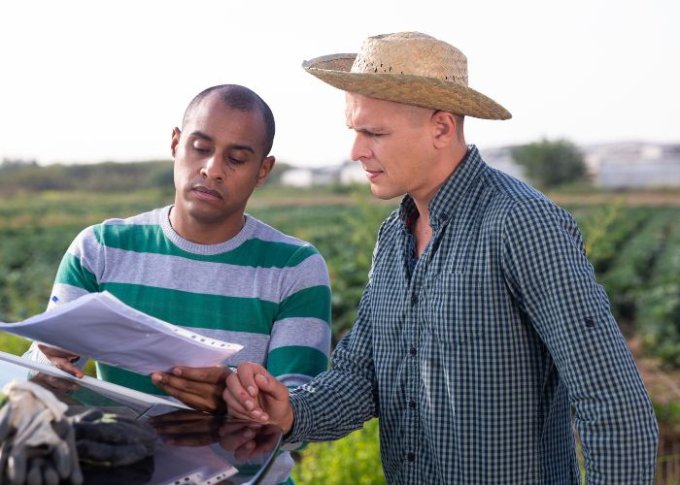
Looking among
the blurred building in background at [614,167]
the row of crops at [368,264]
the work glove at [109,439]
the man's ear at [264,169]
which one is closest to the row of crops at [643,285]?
the row of crops at [368,264]

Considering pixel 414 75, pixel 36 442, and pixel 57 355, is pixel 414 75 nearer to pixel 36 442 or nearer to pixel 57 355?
pixel 57 355

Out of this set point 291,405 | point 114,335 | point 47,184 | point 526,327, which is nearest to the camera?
point 114,335

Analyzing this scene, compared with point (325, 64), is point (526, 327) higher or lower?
lower

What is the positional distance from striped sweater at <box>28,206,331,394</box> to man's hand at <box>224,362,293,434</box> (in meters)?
0.13

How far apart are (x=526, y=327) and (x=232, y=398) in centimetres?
63

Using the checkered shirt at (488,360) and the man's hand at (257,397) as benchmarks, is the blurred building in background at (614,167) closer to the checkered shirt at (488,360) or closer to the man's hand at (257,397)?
the checkered shirt at (488,360)

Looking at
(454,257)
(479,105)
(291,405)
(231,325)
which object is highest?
(479,105)

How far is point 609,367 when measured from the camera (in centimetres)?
189

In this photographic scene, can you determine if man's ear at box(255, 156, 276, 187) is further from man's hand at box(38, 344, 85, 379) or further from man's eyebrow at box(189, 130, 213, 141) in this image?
man's hand at box(38, 344, 85, 379)

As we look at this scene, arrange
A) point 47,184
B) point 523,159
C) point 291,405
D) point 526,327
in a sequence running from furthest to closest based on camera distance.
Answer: point 523,159, point 47,184, point 291,405, point 526,327

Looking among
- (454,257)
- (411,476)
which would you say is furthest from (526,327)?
(411,476)

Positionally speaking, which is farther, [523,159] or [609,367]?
[523,159]

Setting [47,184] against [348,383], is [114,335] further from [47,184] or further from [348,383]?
[47,184]

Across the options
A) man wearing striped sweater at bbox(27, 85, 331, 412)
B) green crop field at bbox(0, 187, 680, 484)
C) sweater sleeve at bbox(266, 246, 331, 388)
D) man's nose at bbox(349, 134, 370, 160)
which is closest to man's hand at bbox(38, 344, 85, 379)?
man wearing striped sweater at bbox(27, 85, 331, 412)
